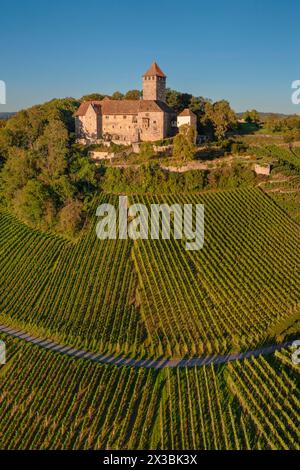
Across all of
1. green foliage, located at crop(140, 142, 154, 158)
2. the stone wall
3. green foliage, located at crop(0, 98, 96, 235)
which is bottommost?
green foliage, located at crop(0, 98, 96, 235)

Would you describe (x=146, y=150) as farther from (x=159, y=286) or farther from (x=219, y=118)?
(x=159, y=286)

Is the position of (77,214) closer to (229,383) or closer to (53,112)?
(229,383)

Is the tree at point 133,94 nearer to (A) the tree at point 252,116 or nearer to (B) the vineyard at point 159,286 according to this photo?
(A) the tree at point 252,116
